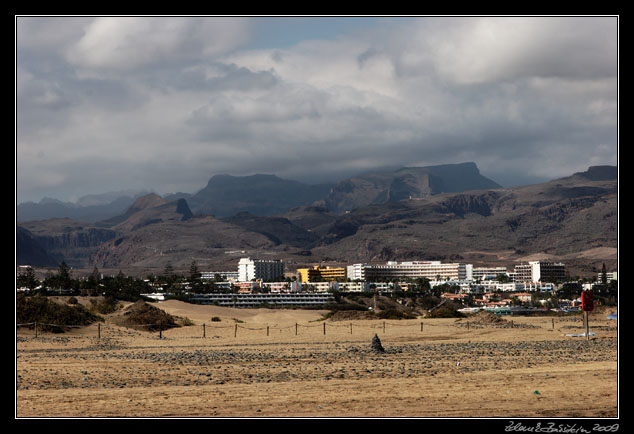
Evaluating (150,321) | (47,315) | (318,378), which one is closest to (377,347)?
(318,378)

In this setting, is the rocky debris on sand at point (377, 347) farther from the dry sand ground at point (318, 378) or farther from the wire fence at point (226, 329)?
the wire fence at point (226, 329)

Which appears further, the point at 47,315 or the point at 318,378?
the point at 47,315

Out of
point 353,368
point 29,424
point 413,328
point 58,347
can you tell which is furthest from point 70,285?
point 29,424

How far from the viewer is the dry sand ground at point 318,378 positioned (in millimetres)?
17375

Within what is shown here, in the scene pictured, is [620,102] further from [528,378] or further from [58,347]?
[58,347]

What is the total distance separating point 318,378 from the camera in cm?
2347

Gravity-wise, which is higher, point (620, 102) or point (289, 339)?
point (620, 102)

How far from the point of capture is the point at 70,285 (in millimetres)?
119812

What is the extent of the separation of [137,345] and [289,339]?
9755 mm

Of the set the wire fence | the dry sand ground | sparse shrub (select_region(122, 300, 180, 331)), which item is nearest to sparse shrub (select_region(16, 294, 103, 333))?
the wire fence

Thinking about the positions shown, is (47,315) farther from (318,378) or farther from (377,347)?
(318,378)

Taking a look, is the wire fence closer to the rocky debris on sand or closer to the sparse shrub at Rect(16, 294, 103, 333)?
the sparse shrub at Rect(16, 294, 103, 333)

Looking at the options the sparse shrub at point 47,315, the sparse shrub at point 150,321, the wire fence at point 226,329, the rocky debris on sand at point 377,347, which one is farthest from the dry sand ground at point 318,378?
the sparse shrub at point 150,321

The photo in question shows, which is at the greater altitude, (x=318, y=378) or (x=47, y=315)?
(x=318, y=378)
